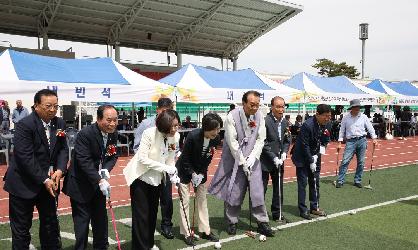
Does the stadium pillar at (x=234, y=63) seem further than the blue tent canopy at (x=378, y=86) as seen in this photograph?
Yes

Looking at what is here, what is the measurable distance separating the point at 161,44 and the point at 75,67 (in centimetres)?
2498

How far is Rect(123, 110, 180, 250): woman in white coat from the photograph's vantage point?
4.34 metres

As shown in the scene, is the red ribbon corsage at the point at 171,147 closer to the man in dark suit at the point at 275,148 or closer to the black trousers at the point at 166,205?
the black trousers at the point at 166,205

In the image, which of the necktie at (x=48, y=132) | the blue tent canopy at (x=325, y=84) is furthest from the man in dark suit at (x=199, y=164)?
the blue tent canopy at (x=325, y=84)

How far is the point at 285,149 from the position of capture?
653 cm

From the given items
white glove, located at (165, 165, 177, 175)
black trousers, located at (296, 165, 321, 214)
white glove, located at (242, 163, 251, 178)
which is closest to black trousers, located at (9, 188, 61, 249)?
white glove, located at (165, 165, 177, 175)

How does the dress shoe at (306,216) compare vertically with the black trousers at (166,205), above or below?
below

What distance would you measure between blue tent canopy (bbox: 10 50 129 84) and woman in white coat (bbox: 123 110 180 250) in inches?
304

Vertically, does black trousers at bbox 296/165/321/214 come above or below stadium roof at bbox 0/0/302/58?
below

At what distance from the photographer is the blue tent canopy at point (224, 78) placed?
1588 centimetres

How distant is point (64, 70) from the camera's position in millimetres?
12062

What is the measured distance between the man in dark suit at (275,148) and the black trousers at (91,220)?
2673 millimetres

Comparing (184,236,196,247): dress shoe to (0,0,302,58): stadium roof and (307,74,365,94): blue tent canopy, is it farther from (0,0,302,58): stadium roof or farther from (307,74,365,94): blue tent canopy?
(0,0,302,58): stadium roof

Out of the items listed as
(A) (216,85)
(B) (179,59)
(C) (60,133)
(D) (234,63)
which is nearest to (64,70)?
(A) (216,85)
